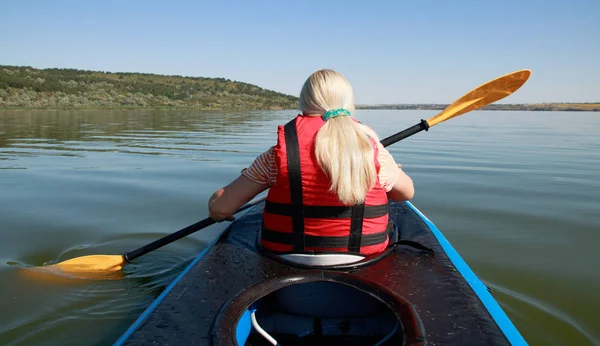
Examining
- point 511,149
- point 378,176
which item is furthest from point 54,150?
point 511,149

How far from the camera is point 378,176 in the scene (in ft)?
7.80

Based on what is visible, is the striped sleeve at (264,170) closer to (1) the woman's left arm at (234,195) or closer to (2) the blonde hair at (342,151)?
(1) the woman's left arm at (234,195)

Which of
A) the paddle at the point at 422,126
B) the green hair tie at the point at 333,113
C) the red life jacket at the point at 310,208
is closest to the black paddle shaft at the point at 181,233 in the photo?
the paddle at the point at 422,126

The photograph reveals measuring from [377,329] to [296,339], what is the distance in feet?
1.37

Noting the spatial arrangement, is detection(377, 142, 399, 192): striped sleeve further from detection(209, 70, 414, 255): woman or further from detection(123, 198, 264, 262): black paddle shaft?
detection(123, 198, 264, 262): black paddle shaft

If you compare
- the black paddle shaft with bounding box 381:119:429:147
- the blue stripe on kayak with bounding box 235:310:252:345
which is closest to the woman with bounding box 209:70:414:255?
the blue stripe on kayak with bounding box 235:310:252:345

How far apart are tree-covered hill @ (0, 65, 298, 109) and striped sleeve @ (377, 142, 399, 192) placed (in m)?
32.6

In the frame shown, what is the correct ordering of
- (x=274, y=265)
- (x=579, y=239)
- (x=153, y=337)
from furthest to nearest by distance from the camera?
(x=579, y=239) < (x=274, y=265) < (x=153, y=337)

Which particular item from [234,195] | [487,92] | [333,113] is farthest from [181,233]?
[487,92]

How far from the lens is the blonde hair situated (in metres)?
2.14

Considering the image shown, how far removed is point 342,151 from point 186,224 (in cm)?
332

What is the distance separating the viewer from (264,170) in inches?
91.9

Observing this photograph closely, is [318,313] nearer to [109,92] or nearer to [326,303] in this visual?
[326,303]

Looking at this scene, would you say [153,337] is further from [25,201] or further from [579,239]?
[25,201]
